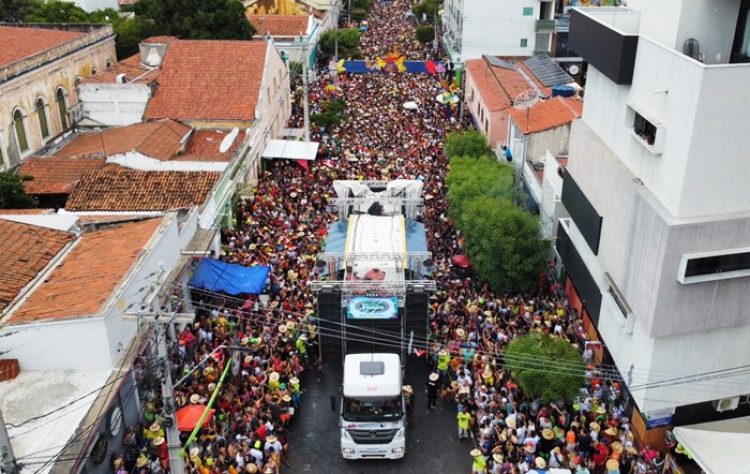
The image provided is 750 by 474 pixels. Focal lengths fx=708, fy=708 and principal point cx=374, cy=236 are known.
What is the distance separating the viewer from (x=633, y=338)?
17219 millimetres

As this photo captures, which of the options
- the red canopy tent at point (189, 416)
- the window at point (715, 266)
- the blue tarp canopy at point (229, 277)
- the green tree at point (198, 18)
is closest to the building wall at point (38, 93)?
the green tree at point (198, 18)

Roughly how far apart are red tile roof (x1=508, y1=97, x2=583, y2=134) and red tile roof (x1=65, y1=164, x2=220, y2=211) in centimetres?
1272

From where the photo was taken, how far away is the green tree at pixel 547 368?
17188 mm

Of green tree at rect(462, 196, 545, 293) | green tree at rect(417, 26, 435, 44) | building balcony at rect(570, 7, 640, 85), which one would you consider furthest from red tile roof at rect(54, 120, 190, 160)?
green tree at rect(417, 26, 435, 44)

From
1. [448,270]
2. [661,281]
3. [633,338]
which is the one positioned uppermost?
[661,281]

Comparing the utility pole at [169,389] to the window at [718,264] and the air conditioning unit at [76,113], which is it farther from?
the air conditioning unit at [76,113]

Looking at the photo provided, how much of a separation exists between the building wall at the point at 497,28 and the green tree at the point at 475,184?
76.5 feet

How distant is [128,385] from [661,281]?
498 inches

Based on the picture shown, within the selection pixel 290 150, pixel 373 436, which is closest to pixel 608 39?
pixel 373 436

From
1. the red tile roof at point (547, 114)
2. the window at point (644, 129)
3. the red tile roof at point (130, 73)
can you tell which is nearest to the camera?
the window at point (644, 129)

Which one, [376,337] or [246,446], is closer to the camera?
[246,446]

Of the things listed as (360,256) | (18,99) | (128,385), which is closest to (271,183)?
(18,99)

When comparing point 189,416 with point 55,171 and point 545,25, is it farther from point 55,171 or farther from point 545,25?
point 545,25

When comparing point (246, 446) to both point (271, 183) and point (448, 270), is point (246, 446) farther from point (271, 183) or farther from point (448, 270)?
point (271, 183)
